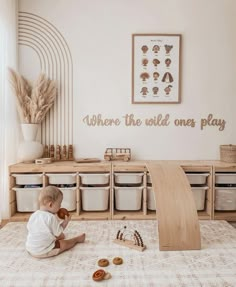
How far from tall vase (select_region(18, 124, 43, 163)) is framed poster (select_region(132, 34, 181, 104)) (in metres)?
1.13

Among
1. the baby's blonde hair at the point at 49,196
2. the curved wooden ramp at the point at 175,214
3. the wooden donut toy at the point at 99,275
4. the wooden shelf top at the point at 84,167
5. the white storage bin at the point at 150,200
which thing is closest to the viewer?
the wooden donut toy at the point at 99,275

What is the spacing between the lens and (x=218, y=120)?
10.9 ft

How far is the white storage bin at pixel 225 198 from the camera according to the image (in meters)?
2.94

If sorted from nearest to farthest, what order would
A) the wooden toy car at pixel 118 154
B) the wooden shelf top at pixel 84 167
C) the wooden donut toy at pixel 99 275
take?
1. the wooden donut toy at pixel 99 275
2. the wooden shelf top at pixel 84 167
3. the wooden toy car at pixel 118 154

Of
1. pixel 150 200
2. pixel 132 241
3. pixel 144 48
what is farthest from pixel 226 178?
pixel 144 48

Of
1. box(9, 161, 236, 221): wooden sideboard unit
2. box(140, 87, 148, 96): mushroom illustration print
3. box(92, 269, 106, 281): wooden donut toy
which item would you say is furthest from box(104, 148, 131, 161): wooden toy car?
box(92, 269, 106, 281): wooden donut toy

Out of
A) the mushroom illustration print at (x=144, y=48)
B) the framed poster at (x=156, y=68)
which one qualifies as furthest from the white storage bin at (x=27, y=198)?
the mushroom illustration print at (x=144, y=48)

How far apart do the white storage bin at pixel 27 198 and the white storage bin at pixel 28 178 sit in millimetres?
68

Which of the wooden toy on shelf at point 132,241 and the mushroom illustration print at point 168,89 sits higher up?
the mushroom illustration print at point 168,89

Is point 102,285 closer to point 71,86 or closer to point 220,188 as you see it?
point 220,188

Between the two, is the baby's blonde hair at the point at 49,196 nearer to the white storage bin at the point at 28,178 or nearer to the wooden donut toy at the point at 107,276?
the wooden donut toy at the point at 107,276

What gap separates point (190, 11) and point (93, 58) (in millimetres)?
1185

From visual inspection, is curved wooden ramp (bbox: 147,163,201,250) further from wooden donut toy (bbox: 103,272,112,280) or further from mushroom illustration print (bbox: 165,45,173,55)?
mushroom illustration print (bbox: 165,45,173,55)

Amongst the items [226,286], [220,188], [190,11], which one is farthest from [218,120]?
[226,286]
